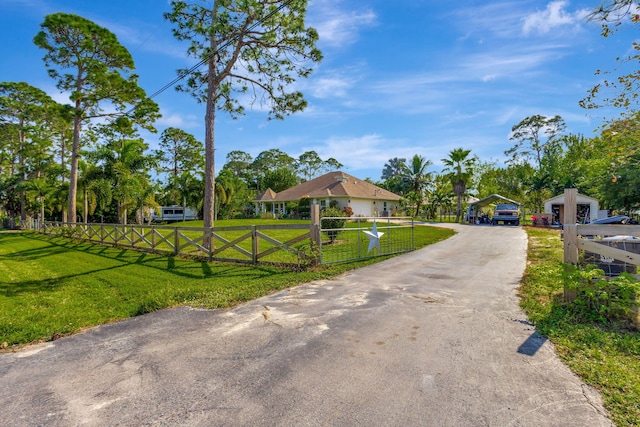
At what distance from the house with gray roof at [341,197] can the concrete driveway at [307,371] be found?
90.1ft

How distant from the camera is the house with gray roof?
33.2 m

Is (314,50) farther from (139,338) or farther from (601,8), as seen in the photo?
(139,338)

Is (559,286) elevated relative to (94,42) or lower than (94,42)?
lower

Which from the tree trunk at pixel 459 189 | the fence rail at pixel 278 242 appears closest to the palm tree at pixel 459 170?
the tree trunk at pixel 459 189

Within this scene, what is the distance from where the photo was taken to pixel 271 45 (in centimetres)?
1116

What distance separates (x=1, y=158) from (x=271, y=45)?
4068 centimetres

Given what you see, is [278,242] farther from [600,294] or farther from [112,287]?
[600,294]

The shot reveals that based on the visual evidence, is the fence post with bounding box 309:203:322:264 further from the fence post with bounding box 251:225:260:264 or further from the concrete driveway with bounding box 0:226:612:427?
the concrete driveway with bounding box 0:226:612:427

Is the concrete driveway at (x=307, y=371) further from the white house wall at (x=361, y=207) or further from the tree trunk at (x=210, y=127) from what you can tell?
the white house wall at (x=361, y=207)

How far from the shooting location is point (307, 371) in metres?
3.17

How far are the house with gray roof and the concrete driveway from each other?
27470mm

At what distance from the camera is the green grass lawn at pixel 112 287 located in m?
5.10

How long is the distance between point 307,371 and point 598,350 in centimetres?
318

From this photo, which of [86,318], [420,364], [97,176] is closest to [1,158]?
[97,176]
